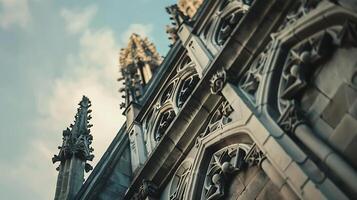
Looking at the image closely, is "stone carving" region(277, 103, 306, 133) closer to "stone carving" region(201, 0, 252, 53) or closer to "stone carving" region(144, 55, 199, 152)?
"stone carving" region(201, 0, 252, 53)

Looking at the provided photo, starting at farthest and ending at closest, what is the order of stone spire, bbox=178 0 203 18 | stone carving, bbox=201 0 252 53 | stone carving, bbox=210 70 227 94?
stone spire, bbox=178 0 203 18 → stone carving, bbox=201 0 252 53 → stone carving, bbox=210 70 227 94

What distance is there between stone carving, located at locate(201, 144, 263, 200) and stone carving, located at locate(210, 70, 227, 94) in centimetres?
105

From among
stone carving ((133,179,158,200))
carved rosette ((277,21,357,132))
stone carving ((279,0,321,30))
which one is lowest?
carved rosette ((277,21,357,132))

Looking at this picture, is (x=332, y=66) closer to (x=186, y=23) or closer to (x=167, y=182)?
(x=167, y=182)

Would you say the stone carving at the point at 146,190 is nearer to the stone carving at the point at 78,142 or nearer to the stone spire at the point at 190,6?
the stone carving at the point at 78,142

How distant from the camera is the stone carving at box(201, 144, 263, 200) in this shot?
7.16 metres

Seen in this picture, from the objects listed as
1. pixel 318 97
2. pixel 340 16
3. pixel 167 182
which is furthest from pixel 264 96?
pixel 167 182

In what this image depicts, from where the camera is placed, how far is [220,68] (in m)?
8.92

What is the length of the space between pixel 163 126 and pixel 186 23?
2606 mm

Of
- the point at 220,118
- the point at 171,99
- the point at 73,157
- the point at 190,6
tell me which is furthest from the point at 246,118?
the point at 190,6

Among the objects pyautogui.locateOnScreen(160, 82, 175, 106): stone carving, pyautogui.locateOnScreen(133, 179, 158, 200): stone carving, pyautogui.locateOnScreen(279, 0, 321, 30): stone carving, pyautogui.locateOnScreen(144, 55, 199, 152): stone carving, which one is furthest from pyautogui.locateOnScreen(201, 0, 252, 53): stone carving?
pyautogui.locateOnScreen(133, 179, 158, 200): stone carving

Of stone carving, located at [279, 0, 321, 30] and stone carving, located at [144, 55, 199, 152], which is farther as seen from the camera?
stone carving, located at [144, 55, 199, 152]

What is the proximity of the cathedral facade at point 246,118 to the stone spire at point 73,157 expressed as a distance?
0.03m

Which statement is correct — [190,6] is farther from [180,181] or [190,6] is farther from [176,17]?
[180,181]
